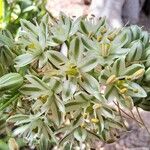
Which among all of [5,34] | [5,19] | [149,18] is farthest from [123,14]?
[5,34]

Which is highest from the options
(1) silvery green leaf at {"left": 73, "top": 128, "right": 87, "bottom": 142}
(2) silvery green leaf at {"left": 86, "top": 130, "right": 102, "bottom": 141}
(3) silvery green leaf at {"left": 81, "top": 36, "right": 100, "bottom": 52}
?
(3) silvery green leaf at {"left": 81, "top": 36, "right": 100, "bottom": 52}

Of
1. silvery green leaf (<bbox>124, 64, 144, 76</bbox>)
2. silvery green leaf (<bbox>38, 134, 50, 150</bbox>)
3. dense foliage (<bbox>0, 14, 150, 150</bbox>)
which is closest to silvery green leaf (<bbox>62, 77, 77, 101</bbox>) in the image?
dense foliage (<bbox>0, 14, 150, 150</bbox>)

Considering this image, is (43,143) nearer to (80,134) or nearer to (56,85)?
(80,134)

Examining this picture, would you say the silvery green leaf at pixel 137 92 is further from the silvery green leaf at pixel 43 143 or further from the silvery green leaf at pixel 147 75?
the silvery green leaf at pixel 43 143

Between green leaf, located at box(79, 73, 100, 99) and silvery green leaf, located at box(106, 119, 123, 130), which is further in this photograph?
silvery green leaf, located at box(106, 119, 123, 130)

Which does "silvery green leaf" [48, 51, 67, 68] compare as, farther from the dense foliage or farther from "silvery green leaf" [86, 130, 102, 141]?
"silvery green leaf" [86, 130, 102, 141]

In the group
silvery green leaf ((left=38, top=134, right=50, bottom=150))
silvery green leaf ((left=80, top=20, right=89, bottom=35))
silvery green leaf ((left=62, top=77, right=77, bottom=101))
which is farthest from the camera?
silvery green leaf ((left=38, top=134, right=50, bottom=150))
